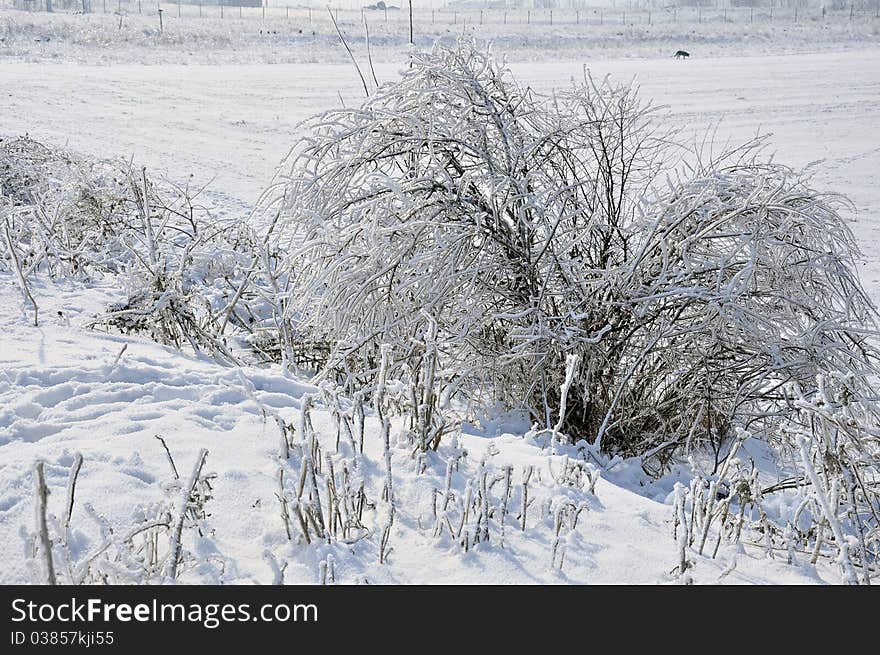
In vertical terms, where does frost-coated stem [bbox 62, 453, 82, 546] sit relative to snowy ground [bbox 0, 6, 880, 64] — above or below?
below

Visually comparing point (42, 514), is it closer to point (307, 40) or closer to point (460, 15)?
point (307, 40)

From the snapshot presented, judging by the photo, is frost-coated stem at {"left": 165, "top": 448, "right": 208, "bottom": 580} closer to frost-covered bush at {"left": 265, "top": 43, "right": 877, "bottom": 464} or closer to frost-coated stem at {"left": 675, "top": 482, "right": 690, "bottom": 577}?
frost-coated stem at {"left": 675, "top": 482, "right": 690, "bottom": 577}

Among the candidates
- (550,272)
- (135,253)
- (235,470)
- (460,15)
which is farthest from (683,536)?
(460,15)

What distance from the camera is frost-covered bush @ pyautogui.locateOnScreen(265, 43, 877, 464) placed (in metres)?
4.31

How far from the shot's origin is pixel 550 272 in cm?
445

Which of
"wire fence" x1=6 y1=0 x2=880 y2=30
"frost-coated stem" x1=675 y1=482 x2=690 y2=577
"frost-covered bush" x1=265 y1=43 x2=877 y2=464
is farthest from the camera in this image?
"wire fence" x1=6 y1=0 x2=880 y2=30

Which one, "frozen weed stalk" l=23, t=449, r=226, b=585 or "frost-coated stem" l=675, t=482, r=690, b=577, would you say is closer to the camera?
"frozen weed stalk" l=23, t=449, r=226, b=585

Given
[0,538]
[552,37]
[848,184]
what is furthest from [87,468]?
[552,37]

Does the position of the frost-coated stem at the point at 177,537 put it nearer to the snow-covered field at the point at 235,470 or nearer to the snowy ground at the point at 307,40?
the snow-covered field at the point at 235,470

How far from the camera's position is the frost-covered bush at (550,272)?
4.31 metres

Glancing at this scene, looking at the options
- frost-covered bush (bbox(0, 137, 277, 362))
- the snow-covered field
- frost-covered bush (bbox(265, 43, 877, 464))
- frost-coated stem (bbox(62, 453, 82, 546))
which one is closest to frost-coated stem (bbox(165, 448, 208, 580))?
the snow-covered field

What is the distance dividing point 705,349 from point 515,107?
1.80m

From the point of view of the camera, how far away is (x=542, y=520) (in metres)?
2.83
